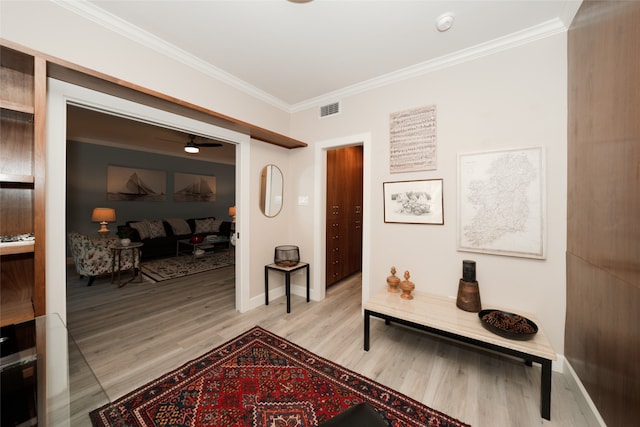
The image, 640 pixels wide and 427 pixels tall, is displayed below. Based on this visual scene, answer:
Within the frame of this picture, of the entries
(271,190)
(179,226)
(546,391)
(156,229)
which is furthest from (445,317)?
(179,226)

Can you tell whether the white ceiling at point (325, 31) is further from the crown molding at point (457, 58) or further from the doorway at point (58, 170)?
the doorway at point (58, 170)

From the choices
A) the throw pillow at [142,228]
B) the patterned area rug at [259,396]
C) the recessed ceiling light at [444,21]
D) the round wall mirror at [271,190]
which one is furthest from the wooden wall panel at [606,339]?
the throw pillow at [142,228]

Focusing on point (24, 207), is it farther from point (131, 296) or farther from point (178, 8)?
point (131, 296)

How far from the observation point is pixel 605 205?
1320mm

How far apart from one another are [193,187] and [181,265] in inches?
118

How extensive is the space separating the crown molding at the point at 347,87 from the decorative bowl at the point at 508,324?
2291mm

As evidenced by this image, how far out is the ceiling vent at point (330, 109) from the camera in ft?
10.1

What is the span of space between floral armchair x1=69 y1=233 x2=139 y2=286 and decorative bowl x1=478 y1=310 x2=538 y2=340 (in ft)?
17.0

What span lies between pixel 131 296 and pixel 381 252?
361cm

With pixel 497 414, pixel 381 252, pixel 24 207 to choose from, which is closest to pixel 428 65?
pixel 381 252

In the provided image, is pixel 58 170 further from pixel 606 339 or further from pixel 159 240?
pixel 159 240

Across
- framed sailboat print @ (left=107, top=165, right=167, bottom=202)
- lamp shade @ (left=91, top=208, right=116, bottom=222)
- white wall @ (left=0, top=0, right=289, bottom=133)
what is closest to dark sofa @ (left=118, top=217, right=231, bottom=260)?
lamp shade @ (left=91, top=208, right=116, bottom=222)

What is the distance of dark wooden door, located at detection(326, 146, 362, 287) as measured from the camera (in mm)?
3717

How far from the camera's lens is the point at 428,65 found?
7.97 feet
